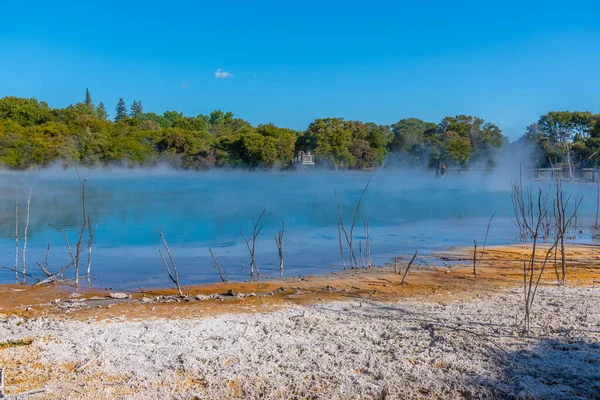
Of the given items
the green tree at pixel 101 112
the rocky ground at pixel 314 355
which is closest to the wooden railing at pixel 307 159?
the green tree at pixel 101 112

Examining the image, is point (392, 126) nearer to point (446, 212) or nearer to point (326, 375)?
point (446, 212)

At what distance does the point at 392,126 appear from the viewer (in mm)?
62188

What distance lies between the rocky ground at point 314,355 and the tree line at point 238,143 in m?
42.1

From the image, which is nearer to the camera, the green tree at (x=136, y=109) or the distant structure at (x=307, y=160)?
the distant structure at (x=307, y=160)

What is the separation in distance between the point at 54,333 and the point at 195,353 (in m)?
1.37

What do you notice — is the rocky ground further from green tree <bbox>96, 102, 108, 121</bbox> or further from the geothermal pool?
green tree <bbox>96, 102, 108, 121</bbox>

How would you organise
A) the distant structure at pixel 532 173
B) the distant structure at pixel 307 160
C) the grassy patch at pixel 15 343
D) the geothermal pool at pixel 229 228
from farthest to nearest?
the distant structure at pixel 307 160
the distant structure at pixel 532 173
the geothermal pool at pixel 229 228
the grassy patch at pixel 15 343

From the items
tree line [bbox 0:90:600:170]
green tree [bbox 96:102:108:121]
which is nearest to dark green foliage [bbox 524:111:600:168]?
tree line [bbox 0:90:600:170]

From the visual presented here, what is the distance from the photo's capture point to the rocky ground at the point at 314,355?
3.60 metres

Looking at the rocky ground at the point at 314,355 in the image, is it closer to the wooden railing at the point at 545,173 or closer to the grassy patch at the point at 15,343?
the grassy patch at the point at 15,343

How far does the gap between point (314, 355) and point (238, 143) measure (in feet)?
163

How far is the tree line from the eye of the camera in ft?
157

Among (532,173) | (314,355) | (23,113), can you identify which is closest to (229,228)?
(314,355)

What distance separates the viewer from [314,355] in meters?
4.15
